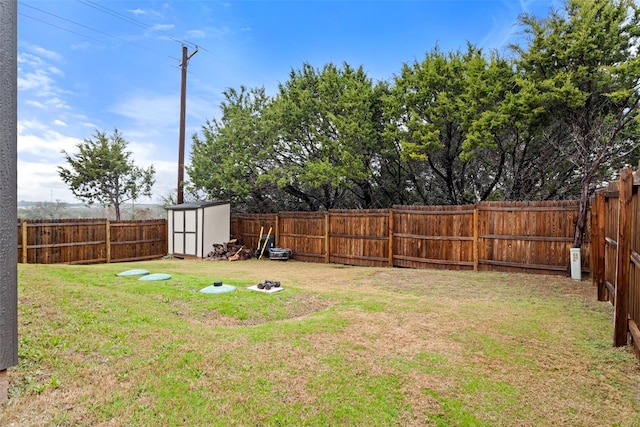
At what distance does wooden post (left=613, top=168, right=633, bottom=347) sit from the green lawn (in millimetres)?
248

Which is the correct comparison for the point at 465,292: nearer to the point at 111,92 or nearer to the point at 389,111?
the point at 389,111

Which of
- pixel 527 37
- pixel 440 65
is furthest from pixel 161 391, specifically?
pixel 440 65

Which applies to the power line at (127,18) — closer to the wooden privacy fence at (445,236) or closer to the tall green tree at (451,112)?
the wooden privacy fence at (445,236)

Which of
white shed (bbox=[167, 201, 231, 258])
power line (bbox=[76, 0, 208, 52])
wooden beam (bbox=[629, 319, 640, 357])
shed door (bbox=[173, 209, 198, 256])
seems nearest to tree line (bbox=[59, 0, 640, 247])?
white shed (bbox=[167, 201, 231, 258])

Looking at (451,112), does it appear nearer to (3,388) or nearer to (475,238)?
(475,238)

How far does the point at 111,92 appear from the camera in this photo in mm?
12625

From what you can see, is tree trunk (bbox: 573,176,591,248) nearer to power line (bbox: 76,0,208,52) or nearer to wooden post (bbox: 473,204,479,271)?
wooden post (bbox: 473,204,479,271)

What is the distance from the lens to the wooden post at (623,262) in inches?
143

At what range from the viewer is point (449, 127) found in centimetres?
1114

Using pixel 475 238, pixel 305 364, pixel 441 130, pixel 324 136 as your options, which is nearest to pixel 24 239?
pixel 324 136

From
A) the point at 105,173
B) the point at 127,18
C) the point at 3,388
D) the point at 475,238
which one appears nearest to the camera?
the point at 3,388

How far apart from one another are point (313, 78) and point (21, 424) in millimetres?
14536

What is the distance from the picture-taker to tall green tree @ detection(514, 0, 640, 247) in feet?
25.2

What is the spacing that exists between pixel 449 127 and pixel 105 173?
1765cm
